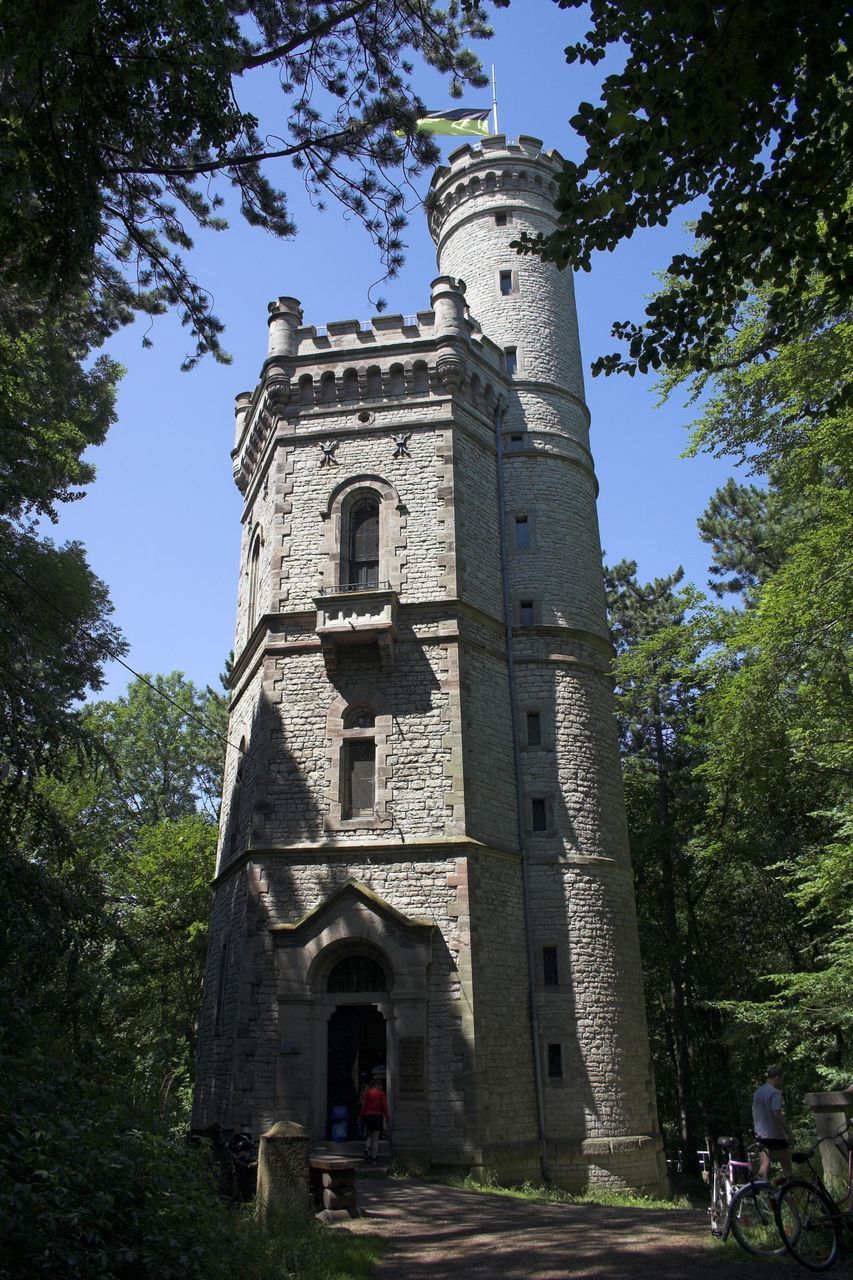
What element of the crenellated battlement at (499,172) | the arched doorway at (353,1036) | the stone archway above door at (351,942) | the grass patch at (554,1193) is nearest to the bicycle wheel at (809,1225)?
the grass patch at (554,1193)

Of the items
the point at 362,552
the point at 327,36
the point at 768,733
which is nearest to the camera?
the point at 327,36

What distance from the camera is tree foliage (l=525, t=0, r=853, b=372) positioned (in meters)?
5.70

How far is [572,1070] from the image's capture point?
16.4 metres

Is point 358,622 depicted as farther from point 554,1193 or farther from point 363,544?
point 554,1193

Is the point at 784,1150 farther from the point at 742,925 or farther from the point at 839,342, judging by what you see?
the point at 742,925

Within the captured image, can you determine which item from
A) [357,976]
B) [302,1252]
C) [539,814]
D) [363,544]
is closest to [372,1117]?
[357,976]

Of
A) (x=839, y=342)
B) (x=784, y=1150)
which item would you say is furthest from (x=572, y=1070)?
(x=839, y=342)

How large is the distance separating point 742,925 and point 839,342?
18.9m

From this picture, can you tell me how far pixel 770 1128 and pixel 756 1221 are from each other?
78 cm

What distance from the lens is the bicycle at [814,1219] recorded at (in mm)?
6883

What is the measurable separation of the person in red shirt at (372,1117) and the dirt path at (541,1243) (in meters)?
1.85

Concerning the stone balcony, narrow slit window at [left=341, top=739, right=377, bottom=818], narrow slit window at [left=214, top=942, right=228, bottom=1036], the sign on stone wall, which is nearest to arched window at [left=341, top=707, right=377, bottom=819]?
narrow slit window at [left=341, top=739, right=377, bottom=818]

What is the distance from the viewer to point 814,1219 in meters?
6.98

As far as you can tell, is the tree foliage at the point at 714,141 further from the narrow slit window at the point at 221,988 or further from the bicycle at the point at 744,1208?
the narrow slit window at the point at 221,988
